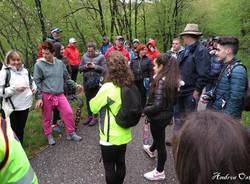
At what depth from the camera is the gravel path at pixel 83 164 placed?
185 inches

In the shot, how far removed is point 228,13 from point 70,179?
69.7ft

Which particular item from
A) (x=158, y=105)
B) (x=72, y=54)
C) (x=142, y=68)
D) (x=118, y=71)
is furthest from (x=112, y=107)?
(x=72, y=54)

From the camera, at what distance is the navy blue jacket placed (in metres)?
3.58

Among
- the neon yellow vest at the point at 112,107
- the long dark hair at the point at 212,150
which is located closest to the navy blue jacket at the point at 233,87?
the neon yellow vest at the point at 112,107

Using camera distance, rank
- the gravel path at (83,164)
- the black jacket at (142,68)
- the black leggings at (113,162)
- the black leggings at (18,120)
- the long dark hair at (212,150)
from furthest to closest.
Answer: the black jacket at (142,68), the black leggings at (18,120), the gravel path at (83,164), the black leggings at (113,162), the long dark hair at (212,150)

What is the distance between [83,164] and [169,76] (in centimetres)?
225

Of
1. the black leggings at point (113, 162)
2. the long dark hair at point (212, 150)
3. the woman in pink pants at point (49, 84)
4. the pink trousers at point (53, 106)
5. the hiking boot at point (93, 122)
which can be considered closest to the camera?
the long dark hair at point (212, 150)

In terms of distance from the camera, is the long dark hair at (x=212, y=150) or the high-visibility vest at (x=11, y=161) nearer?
the long dark hair at (x=212, y=150)

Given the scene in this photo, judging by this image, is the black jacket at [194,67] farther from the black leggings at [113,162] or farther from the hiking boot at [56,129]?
the hiking boot at [56,129]

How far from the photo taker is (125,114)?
11.6ft

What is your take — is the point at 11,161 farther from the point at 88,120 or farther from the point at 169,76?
the point at 88,120

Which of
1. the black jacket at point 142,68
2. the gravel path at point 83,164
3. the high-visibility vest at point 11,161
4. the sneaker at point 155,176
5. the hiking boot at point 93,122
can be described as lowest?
the hiking boot at point 93,122

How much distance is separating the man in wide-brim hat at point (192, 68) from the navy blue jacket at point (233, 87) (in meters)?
1.19

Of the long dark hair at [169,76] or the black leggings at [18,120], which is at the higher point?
the long dark hair at [169,76]
